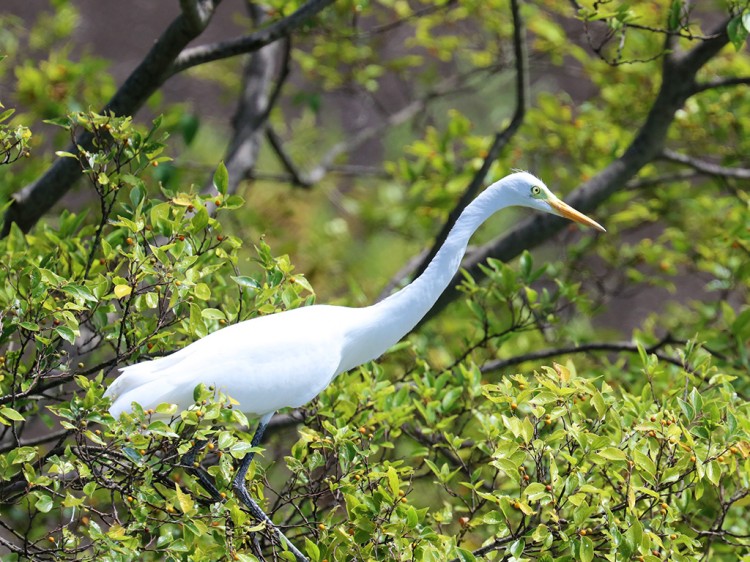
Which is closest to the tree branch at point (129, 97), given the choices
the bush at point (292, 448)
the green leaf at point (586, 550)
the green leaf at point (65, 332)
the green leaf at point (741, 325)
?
the bush at point (292, 448)

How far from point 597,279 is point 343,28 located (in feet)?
4.88

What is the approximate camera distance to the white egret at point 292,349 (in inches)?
85.5

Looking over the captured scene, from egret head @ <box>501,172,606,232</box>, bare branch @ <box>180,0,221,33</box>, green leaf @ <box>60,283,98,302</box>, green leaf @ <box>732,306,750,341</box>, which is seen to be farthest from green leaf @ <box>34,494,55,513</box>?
green leaf @ <box>732,306,750,341</box>

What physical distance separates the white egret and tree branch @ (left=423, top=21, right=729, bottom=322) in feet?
3.57

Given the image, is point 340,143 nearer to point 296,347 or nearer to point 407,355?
point 407,355

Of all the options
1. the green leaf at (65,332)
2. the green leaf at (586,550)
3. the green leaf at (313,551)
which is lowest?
the green leaf at (586,550)

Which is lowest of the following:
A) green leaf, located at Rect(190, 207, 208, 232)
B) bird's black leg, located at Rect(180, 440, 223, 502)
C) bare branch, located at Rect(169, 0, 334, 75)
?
bird's black leg, located at Rect(180, 440, 223, 502)

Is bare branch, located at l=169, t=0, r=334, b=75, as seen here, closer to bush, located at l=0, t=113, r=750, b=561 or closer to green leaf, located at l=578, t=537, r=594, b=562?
bush, located at l=0, t=113, r=750, b=561

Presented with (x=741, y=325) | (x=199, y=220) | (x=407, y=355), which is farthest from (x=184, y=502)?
(x=407, y=355)

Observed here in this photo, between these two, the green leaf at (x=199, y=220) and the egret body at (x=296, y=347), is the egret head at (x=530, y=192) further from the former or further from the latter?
the green leaf at (x=199, y=220)

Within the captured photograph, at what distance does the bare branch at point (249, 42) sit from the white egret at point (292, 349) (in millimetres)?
819

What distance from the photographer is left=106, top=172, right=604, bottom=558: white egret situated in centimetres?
217

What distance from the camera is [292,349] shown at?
2225 mm

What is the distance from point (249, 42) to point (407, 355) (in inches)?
61.5
